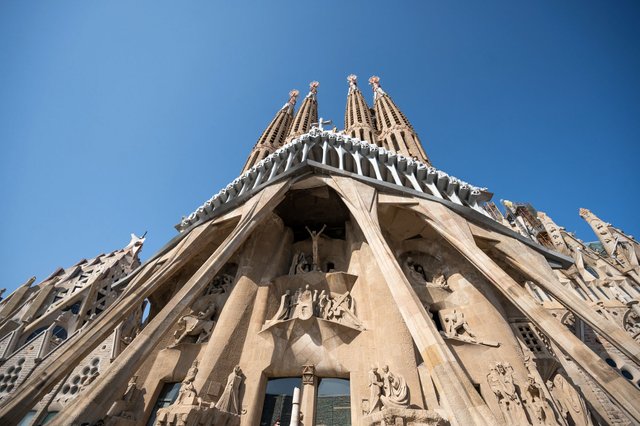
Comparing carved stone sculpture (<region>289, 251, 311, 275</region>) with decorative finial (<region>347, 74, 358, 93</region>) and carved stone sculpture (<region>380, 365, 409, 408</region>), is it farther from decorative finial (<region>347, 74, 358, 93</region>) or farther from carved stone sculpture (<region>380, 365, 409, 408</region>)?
decorative finial (<region>347, 74, 358, 93</region>)

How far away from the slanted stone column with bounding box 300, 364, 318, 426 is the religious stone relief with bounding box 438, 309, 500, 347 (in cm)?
397

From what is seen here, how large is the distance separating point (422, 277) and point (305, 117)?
23.6 m

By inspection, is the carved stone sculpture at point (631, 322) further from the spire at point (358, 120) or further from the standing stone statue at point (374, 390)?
the spire at point (358, 120)

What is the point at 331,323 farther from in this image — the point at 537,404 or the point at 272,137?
the point at 272,137

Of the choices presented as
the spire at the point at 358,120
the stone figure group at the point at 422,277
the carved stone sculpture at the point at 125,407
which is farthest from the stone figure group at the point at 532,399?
the spire at the point at 358,120

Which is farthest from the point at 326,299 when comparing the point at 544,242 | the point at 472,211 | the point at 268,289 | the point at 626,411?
the point at 544,242

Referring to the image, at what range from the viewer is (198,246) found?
10.8 metres

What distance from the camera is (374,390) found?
6.78 meters

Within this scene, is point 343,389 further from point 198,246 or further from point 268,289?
point 198,246

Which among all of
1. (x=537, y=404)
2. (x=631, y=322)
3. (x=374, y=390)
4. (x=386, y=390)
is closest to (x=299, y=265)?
(x=374, y=390)

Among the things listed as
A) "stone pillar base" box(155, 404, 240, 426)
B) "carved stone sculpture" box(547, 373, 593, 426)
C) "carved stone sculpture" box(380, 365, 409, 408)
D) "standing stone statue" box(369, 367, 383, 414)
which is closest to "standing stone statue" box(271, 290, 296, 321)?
"stone pillar base" box(155, 404, 240, 426)

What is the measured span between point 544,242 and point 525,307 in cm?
2496

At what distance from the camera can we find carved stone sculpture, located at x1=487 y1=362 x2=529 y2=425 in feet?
20.8

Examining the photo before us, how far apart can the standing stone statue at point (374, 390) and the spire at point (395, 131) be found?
53.3 ft
